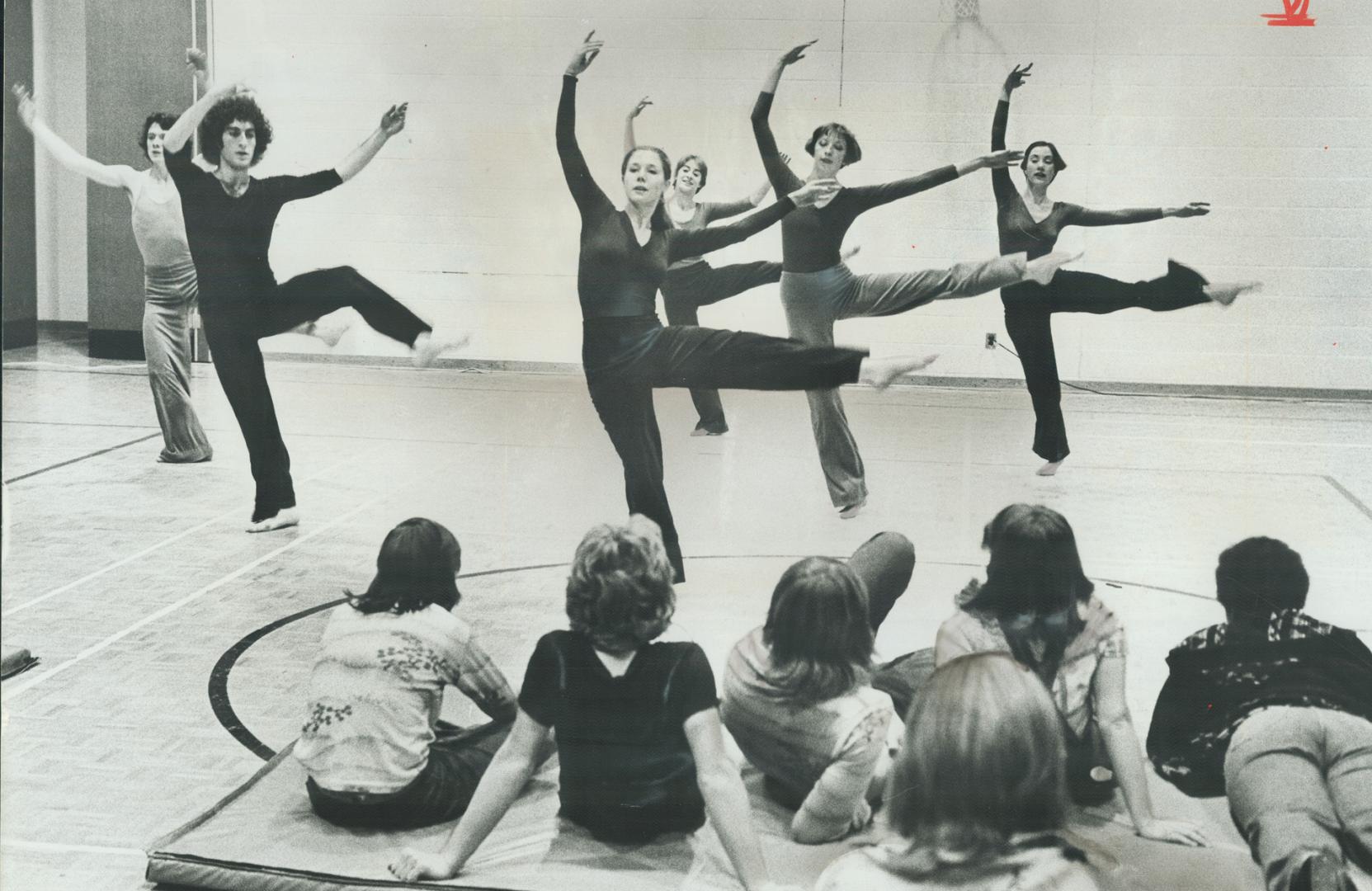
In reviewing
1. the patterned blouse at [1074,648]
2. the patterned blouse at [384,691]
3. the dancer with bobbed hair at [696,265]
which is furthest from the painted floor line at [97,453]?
the patterned blouse at [1074,648]

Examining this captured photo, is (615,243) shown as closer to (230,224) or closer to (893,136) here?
(893,136)

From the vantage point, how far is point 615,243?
358 cm

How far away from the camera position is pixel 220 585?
4230 mm

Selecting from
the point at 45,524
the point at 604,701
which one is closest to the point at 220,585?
the point at 45,524

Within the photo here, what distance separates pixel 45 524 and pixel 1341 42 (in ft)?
13.6

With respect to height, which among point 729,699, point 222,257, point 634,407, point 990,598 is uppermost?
point 222,257

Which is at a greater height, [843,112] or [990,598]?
[843,112]

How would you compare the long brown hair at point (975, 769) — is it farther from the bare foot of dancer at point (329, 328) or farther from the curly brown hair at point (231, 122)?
the curly brown hair at point (231, 122)

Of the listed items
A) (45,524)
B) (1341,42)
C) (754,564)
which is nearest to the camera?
(1341,42)

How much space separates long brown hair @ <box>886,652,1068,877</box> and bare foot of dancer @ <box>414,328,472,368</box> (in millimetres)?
1717

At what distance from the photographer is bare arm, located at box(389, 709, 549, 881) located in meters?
3.17

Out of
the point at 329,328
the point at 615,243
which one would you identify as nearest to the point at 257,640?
the point at 329,328

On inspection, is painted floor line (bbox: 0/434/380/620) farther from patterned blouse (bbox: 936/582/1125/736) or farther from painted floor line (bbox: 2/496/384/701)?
patterned blouse (bbox: 936/582/1125/736)

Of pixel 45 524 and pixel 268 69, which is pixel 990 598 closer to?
pixel 268 69
